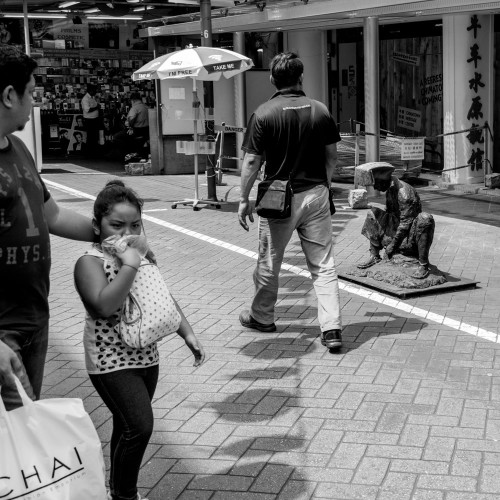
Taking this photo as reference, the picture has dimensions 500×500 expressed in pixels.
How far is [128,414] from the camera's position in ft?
11.7

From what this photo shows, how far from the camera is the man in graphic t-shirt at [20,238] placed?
3.15 metres

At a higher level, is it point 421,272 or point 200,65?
point 200,65

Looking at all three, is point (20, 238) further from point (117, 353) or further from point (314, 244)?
point (314, 244)

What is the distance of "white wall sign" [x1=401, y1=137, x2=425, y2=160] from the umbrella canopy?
265cm

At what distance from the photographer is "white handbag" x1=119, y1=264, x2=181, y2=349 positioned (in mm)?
3537

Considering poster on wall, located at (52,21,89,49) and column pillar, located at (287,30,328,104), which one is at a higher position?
poster on wall, located at (52,21,89,49)

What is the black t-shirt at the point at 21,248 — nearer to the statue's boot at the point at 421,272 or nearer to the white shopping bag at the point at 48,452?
the white shopping bag at the point at 48,452

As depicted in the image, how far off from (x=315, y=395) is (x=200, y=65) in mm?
7405

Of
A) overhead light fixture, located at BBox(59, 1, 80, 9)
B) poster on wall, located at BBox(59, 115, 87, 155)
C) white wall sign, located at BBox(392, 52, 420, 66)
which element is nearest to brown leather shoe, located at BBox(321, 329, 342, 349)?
white wall sign, located at BBox(392, 52, 420, 66)

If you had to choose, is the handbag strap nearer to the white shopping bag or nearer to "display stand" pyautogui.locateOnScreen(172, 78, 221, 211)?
the white shopping bag

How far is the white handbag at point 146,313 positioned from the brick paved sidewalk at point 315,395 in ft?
3.26

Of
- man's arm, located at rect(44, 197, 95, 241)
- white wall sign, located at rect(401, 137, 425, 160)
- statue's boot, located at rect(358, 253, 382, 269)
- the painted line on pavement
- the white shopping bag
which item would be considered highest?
man's arm, located at rect(44, 197, 95, 241)

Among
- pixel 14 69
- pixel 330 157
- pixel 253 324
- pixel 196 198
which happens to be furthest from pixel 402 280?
pixel 196 198

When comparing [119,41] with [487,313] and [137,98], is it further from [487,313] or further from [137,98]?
[487,313]
